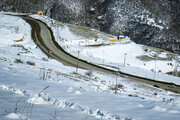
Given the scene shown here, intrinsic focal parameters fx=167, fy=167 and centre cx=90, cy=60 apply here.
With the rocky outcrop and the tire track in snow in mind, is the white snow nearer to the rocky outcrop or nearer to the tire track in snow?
the tire track in snow

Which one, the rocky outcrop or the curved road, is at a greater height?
the rocky outcrop

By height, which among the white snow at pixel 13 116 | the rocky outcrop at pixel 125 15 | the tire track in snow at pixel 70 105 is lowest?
the tire track in snow at pixel 70 105

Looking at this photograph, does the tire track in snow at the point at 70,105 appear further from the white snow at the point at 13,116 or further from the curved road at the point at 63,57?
the curved road at the point at 63,57

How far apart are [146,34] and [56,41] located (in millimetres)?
70374

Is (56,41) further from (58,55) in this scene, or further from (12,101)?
(12,101)

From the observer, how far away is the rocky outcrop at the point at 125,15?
94387 millimetres

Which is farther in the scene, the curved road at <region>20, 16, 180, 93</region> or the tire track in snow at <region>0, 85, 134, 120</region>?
the curved road at <region>20, 16, 180, 93</region>

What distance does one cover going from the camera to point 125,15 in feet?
339

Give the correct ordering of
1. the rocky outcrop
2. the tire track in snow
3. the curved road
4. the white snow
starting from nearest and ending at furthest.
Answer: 1. the white snow
2. the tire track in snow
3. the curved road
4. the rocky outcrop

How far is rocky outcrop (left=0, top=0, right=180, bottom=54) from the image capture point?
94.4 m

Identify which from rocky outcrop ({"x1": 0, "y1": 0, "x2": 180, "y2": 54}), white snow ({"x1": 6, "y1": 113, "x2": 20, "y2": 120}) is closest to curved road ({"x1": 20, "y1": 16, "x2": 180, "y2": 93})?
white snow ({"x1": 6, "y1": 113, "x2": 20, "y2": 120})

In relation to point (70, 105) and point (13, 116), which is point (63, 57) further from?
point (13, 116)

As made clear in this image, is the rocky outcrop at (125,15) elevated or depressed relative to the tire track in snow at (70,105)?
elevated

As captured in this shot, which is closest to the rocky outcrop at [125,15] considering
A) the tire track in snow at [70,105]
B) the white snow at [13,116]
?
the tire track in snow at [70,105]
